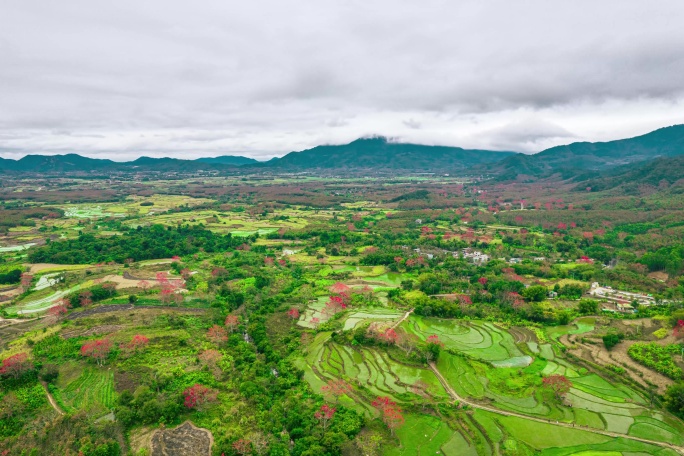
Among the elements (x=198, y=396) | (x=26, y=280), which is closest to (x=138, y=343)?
(x=198, y=396)

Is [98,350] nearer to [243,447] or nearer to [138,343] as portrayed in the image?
[138,343]

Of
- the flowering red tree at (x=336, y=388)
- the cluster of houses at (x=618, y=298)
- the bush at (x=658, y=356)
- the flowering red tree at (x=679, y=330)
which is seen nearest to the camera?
the flowering red tree at (x=336, y=388)

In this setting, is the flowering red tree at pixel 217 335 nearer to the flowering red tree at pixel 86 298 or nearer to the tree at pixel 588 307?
the flowering red tree at pixel 86 298

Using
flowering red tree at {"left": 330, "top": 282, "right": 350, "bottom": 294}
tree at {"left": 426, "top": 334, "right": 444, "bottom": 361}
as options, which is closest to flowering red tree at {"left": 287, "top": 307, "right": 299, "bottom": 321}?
flowering red tree at {"left": 330, "top": 282, "right": 350, "bottom": 294}

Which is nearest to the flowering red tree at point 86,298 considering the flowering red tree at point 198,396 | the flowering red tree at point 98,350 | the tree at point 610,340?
the flowering red tree at point 98,350

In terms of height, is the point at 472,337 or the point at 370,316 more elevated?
the point at 370,316

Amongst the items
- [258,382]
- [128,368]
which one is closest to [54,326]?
[128,368]
